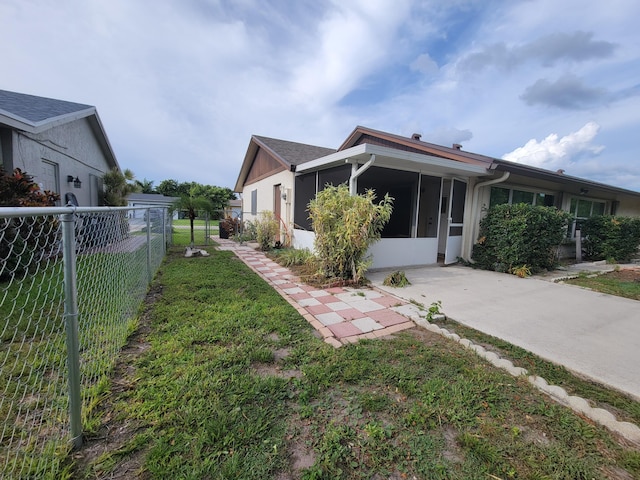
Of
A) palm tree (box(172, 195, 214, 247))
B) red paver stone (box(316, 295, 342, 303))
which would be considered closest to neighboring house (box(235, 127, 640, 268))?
red paver stone (box(316, 295, 342, 303))

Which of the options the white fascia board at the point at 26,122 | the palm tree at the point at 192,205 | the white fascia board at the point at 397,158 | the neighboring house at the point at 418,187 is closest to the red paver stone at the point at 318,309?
the neighboring house at the point at 418,187

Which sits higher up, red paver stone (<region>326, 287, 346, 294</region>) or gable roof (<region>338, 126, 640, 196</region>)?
gable roof (<region>338, 126, 640, 196</region>)

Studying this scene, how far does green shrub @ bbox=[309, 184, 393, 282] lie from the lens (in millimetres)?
4746

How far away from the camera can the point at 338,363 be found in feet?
7.72

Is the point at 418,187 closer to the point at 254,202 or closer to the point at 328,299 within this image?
the point at 328,299

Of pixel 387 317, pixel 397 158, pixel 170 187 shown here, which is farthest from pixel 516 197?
pixel 170 187

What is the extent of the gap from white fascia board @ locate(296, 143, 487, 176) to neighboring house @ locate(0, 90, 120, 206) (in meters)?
6.32

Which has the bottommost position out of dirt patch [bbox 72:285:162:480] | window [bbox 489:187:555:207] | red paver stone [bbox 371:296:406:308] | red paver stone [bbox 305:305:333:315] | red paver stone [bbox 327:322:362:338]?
dirt patch [bbox 72:285:162:480]

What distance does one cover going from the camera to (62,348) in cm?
236

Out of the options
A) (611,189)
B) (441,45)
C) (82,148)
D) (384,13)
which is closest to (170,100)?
(82,148)

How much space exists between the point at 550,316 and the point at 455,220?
3729 mm

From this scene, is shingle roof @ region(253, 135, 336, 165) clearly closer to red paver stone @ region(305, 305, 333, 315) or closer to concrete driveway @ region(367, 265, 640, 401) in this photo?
concrete driveway @ region(367, 265, 640, 401)

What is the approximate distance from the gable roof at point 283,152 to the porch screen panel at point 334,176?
146 cm

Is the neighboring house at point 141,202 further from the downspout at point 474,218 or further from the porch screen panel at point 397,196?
the downspout at point 474,218
